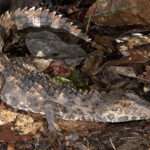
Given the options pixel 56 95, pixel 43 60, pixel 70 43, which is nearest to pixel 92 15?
pixel 70 43

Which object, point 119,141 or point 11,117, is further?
point 11,117

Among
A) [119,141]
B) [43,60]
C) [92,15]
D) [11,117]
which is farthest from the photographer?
[92,15]

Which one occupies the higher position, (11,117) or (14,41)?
(14,41)

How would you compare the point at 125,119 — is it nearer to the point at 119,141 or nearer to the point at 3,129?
the point at 119,141

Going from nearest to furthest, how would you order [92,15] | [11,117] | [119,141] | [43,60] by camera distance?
[119,141] < [11,117] < [43,60] < [92,15]

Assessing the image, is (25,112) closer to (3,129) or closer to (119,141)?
(3,129)

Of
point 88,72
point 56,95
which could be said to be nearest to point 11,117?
point 56,95
